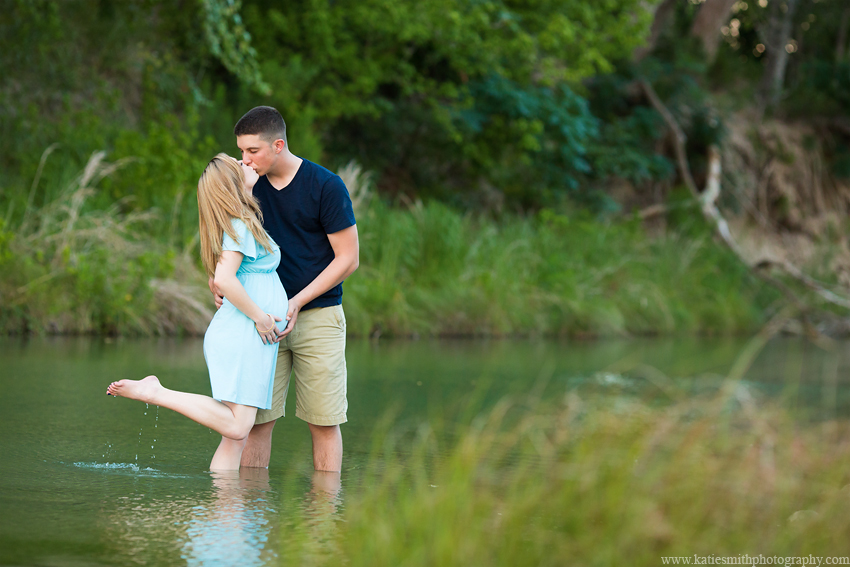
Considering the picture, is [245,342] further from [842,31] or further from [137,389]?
[842,31]

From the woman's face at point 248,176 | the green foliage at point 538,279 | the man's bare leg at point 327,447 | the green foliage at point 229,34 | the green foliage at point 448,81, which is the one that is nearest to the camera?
the woman's face at point 248,176

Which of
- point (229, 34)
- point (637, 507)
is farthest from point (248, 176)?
point (229, 34)

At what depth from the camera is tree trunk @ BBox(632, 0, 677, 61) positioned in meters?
24.6

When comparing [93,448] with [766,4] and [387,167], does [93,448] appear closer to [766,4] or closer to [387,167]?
[387,167]

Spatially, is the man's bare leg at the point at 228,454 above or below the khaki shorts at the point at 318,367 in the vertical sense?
below

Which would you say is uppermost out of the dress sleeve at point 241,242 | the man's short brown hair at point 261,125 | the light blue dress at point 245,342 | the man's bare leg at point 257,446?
the man's short brown hair at point 261,125

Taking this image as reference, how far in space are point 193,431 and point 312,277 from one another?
1.95 metres

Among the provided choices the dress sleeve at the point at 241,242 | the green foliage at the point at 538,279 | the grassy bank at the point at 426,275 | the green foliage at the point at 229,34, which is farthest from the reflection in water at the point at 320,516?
the green foliage at the point at 229,34

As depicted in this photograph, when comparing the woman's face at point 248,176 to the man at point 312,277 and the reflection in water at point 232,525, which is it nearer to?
the man at point 312,277

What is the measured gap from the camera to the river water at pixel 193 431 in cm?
389

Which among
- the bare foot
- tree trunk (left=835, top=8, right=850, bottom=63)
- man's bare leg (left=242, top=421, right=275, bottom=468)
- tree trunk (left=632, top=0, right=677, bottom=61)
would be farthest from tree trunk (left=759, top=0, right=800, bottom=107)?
the bare foot

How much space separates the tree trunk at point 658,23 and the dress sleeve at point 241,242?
2103 centimetres

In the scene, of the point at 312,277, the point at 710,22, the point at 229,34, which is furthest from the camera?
the point at 710,22

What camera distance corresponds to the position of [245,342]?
16.1 feet
